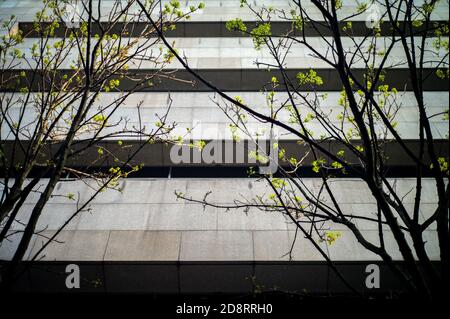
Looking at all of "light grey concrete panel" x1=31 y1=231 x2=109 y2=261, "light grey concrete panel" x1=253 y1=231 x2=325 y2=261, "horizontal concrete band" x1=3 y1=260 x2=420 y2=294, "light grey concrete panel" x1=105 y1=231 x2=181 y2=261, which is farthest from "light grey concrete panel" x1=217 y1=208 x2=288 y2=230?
"light grey concrete panel" x1=31 y1=231 x2=109 y2=261

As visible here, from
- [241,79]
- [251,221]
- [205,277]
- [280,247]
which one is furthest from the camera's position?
[241,79]

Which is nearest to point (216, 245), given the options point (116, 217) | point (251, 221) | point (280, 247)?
point (251, 221)

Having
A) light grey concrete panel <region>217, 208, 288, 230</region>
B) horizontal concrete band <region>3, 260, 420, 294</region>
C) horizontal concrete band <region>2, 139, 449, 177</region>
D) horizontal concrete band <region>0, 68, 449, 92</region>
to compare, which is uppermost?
horizontal concrete band <region>0, 68, 449, 92</region>

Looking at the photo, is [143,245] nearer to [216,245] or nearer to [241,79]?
[216,245]

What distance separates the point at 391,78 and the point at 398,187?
6.21 m

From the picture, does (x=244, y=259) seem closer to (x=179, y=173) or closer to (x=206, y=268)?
(x=206, y=268)

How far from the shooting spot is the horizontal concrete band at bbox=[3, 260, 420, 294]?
876 cm

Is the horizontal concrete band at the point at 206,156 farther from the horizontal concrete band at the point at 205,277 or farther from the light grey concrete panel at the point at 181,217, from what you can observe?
the horizontal concrete band at the point at 205,277

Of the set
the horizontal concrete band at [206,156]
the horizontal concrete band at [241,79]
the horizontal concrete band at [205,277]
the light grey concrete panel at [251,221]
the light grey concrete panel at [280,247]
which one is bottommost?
the horizontal concrete band at [205,277]

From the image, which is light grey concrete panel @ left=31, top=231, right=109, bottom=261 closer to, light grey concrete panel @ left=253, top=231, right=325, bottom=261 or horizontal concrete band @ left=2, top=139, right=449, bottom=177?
horizontal concrete band @ left=2, top=139, right=449, bottom=177

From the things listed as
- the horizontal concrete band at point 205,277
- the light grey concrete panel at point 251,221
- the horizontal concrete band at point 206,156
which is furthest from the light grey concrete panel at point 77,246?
the light grey concrete panel at point 251,221

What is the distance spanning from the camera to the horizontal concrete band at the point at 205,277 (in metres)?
8.76

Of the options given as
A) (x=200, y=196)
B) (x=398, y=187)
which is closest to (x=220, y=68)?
(x=200, y=196)

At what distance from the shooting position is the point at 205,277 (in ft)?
29.0
